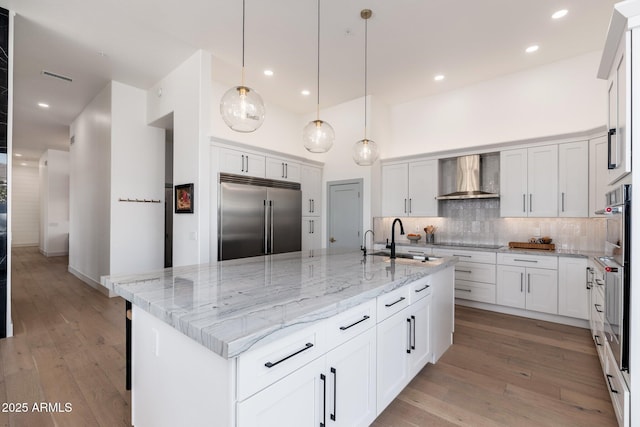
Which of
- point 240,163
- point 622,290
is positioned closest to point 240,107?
point 240,163

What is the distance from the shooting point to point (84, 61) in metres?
4.15

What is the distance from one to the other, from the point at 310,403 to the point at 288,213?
3.85 metres

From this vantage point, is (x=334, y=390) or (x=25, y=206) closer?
(x=334, y=390)

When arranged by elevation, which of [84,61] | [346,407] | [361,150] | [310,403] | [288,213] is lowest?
[346,407]

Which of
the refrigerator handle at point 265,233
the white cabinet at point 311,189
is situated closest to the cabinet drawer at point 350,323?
the refrigerator handle at point 265,233

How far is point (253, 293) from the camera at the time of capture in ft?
5.12

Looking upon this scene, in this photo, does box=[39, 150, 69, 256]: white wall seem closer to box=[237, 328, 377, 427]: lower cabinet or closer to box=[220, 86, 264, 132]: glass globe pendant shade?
box=[220, 86, 264, 132]: glass globe pendant shade

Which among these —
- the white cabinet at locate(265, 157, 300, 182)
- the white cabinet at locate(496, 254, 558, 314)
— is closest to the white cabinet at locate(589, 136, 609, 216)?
the white cabinet at locate(496, 254, 558, 314)

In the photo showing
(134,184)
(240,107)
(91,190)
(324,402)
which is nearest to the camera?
(324,402)

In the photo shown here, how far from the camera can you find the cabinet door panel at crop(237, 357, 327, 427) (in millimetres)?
1077

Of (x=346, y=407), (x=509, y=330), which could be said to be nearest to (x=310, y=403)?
(x=346, y=407)

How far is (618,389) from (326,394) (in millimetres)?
1855

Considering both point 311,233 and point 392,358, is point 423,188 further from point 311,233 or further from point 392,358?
point 392,358

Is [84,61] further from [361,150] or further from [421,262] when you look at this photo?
[421,262]
